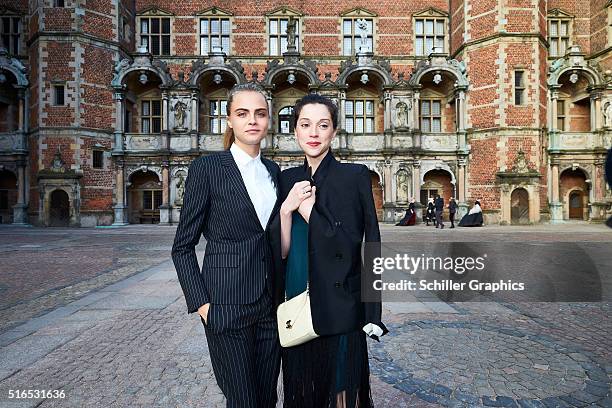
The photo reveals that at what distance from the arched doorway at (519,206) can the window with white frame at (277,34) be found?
15047 millimetres

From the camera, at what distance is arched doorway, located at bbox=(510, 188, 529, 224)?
19.6 meters

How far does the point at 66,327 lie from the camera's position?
4191mm

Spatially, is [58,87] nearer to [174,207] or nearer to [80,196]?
[80,196]

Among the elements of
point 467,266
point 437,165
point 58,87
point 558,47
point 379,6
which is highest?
point 379,6

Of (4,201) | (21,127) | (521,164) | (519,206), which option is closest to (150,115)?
(21,127)

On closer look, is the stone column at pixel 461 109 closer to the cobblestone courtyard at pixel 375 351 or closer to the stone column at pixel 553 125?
the stone column at pixel 553 125

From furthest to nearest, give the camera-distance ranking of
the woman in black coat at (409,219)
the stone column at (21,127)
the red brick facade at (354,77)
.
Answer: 1. the stone column at (21,127)
2. the red brick facade at (354,77)
3. the woman in black coat at (409,219)

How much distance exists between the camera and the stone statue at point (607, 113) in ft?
69.7

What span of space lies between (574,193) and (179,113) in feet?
76.7

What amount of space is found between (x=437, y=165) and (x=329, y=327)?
20.7 metres

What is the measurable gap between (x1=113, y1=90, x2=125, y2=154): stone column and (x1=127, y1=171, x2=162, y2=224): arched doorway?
1822mm

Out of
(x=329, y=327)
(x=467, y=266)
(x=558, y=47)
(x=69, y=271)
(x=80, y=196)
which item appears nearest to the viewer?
(x=329, y=327)

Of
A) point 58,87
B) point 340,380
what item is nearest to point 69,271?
point 340,380

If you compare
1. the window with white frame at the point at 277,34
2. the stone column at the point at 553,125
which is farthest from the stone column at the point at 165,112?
the stone column at the point at 553,125
